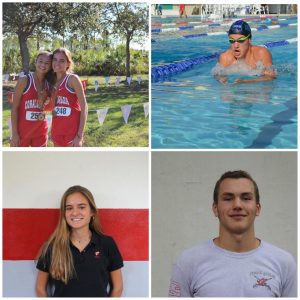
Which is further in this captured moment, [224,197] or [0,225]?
[0,225]

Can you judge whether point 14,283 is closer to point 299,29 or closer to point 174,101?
point 174,101

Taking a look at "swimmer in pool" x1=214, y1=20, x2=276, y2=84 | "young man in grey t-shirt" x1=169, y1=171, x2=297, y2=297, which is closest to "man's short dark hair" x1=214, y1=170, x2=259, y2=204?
"young man in grey t-shirt" x1=169, y1=171, x2=297, y2=297

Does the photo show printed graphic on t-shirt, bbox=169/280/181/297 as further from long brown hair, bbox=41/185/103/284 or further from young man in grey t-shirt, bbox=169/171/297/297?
long brown hair, bbox=41/185/103/284

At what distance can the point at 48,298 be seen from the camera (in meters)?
2.38

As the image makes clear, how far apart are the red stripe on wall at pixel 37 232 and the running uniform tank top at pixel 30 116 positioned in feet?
1.21

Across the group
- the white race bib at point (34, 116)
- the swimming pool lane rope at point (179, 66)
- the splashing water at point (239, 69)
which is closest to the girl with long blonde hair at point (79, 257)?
the white race bib at point (34, 116)

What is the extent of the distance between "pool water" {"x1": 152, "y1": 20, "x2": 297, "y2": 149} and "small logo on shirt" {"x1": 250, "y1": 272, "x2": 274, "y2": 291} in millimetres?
598

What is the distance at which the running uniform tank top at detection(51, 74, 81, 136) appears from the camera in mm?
2480

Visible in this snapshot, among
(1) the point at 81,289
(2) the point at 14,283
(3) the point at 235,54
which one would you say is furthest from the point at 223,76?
(2) the point at 14,283

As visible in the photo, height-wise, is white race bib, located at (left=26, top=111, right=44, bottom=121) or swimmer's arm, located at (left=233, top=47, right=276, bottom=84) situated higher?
swimmer's arm, located at (left=233, top=47, right=276, bottom=84)

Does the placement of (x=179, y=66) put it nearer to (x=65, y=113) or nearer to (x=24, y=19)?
(x=65, y=113)

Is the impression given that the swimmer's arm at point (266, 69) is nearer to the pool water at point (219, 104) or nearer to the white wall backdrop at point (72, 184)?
the pool water at point (219, 104)

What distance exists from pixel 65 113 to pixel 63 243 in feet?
2.00

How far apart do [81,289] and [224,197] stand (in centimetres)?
76
